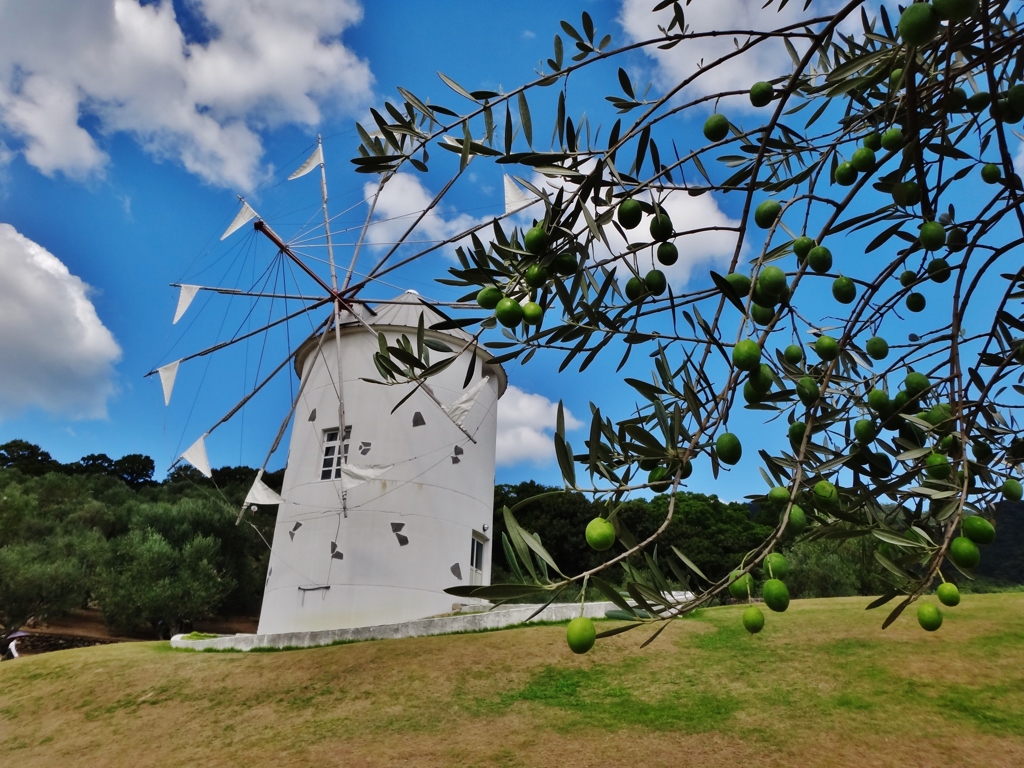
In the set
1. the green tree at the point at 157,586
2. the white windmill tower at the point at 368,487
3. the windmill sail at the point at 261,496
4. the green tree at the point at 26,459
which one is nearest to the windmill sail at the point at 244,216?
the white windmill tower at the point at 368,487

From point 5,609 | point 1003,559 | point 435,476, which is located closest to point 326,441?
point 435,476

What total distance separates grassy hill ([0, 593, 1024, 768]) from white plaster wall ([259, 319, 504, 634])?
173cm

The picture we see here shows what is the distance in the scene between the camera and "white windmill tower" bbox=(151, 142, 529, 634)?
12.7 m

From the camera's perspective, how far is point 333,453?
14.3m

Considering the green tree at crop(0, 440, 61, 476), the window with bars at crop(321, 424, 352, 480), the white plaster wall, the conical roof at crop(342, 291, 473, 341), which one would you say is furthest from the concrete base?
the green tree at crop(0, 440, 61, 476)

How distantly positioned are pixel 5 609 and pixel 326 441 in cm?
1325

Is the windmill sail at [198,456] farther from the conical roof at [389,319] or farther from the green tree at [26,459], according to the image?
the green tree at [26,459]

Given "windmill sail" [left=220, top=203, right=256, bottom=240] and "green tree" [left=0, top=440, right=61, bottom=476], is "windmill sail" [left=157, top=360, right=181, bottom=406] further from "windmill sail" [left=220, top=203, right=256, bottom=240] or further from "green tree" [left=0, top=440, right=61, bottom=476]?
"green tree" [left=0, top=440, right=61, bottom=476]

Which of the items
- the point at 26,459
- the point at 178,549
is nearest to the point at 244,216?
the point at 178,549

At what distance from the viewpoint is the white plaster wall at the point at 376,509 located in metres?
12.6

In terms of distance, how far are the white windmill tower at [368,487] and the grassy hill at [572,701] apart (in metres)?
1.83

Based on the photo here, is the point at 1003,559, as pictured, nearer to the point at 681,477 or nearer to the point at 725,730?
the point at 725,730

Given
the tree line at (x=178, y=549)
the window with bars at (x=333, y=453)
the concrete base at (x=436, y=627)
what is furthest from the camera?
the tree line at (x=178, y=549)

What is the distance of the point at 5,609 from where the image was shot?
65.5 ft
